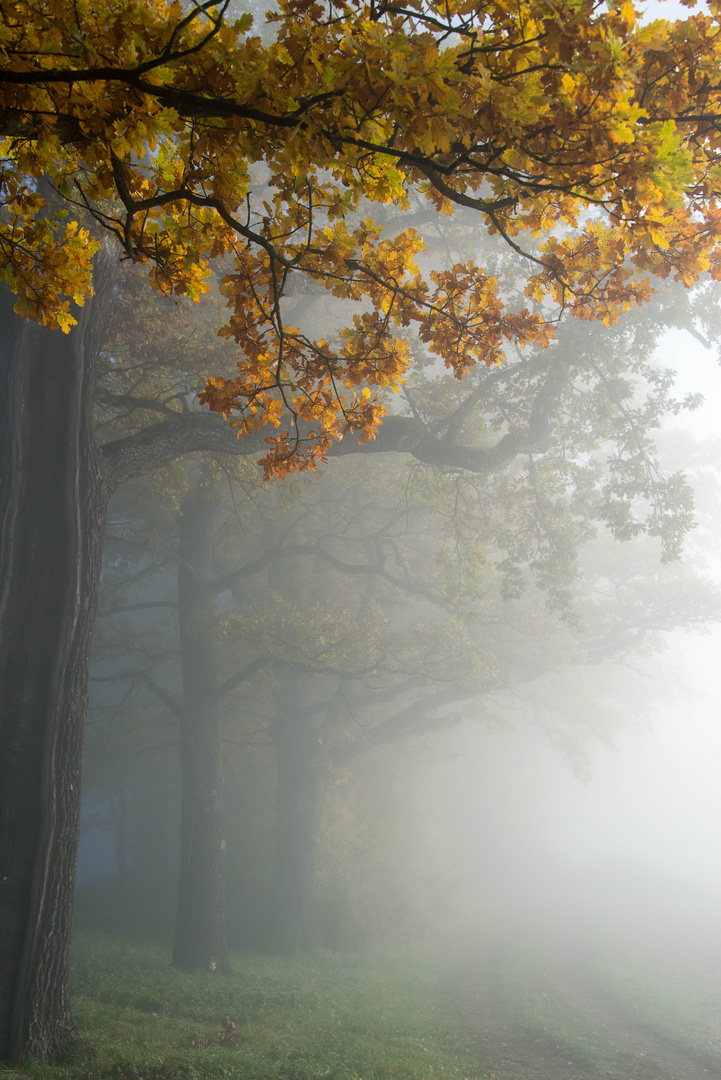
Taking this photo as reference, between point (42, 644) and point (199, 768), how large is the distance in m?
7.29

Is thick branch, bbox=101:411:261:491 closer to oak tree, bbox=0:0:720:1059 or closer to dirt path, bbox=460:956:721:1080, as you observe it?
oak tree, bbox=0:0:720:1059

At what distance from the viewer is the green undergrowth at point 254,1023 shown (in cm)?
513

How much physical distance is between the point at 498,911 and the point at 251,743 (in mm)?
14433

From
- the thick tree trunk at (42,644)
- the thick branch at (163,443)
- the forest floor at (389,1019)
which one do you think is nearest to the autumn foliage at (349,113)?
the thick tree trunk at (42,644)

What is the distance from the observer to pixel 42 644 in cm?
550

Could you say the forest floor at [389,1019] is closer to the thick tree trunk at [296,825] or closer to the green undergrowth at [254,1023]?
the green undergrowth at [254,1023]

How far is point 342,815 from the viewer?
17.4 meters

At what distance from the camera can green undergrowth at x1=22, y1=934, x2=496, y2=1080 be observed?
202 inches

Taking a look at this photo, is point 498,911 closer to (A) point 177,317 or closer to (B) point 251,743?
(B) point 251,743

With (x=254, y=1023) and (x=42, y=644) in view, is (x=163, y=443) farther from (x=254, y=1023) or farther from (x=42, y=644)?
(x=254, y=1023)

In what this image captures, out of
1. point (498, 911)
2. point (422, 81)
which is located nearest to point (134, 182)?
point (422, 81)

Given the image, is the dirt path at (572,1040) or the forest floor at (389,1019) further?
the dirt path at (572,1040)

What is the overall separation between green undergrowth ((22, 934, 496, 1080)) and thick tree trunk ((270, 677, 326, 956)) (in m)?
1.54

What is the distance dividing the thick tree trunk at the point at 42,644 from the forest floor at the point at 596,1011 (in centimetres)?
491
